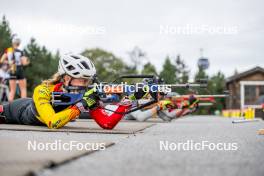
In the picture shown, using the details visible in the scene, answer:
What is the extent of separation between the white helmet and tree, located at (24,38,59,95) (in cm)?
5659

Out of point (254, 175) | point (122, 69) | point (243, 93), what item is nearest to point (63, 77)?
point (254, 175)

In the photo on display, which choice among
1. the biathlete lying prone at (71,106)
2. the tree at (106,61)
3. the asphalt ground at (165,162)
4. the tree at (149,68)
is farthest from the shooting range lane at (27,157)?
the tree at (149,68)

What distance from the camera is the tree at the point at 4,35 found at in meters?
58.3

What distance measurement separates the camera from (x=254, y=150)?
197 inches

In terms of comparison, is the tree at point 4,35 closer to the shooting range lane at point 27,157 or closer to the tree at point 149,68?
the tree at point 149,68

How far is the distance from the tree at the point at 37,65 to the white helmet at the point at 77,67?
5659 cm

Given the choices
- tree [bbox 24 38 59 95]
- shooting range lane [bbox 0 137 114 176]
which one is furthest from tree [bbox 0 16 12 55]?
shooting range lane [bbox 0 137 114 176]

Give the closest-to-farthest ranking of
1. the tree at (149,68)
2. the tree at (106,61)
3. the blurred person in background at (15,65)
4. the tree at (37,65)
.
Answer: the blurred person in background at (15,65), the tree at (37,65), the tree at (106,61), the tree at (149,68)

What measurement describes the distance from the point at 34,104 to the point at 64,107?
506 millimetres

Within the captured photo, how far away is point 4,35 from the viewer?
199ft

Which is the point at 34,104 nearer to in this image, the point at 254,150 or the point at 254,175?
the point at 254,150

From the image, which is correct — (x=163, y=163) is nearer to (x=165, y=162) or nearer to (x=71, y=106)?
(x=165, y=162)

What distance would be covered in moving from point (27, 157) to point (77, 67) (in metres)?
3.58

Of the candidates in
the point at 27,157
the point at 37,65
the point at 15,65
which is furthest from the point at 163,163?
the point at 37,65
